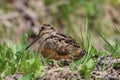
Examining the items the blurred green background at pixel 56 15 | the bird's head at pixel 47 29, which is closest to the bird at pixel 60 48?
the bird's head at pixel 47 29

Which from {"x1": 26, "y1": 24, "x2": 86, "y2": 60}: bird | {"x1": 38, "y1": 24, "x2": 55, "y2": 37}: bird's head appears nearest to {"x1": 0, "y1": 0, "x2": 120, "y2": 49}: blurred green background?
{"x1": 38, "y1": 24, "x2": 55, "y2": 37}: bird's head

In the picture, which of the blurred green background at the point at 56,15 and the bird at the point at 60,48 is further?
the blurred green background at the point at 56,15

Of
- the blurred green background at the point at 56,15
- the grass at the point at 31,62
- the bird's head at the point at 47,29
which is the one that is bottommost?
the grass at the point at 31,62

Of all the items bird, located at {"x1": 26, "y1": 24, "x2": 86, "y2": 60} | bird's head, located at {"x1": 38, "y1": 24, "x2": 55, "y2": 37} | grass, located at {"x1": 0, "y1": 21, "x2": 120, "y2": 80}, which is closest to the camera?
grass, located at {"x1": 0, "y1": 21, "x2": 120, "y2": 80}

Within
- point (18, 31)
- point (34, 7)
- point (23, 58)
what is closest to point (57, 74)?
point (23, 58)

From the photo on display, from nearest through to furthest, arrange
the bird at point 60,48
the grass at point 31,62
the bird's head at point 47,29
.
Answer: the grass at point 31,62 < the bird at point 60,48 < the bird's head at point 47,29

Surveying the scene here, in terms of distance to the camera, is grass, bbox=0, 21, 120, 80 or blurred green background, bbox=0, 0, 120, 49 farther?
blurred green background, bbox=0, 0, 120, 49

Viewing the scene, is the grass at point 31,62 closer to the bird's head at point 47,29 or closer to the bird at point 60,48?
the bird at point 60,48

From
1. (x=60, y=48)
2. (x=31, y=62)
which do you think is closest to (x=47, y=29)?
(x=60, y=48)

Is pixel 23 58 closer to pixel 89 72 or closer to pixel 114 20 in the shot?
pixel 89 72

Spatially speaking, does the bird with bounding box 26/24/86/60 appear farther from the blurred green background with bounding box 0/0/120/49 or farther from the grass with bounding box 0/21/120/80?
the blurred green background with bounding box 0/0/120/49

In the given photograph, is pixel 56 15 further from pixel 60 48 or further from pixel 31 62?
pixel 31 62

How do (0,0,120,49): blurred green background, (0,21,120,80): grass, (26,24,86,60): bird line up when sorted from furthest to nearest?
(0,0,120,49): blurred green background, (26,24,86,60): bird, (0,21,120,80): grass
